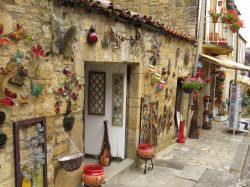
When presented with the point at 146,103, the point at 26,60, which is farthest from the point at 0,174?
the point at 146,103

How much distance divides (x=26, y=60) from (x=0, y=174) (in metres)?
1.27

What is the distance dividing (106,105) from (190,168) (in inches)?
91.2

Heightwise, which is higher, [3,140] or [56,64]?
[56,64]

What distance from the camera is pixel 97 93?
6.39m

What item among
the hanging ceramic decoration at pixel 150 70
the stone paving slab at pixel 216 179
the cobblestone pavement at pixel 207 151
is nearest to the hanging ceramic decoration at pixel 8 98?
the hanging ceramic decoration at pixel 150 70

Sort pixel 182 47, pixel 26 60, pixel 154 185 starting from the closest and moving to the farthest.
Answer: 1. pixel 26 60
2. pixel 154 185
3. pixel 182 47

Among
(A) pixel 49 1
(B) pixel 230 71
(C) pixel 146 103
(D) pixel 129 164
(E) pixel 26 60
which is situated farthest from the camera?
(B) pixel 230 71

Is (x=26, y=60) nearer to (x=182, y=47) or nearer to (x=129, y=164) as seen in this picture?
(x=129, y=164)

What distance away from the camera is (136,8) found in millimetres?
9680

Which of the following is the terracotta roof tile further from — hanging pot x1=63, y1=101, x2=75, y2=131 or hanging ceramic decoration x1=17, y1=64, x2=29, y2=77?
hanging pot x1=63, y1=101, x2=75, y2=131

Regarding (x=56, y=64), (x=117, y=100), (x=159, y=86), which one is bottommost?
(x=117, y=100)

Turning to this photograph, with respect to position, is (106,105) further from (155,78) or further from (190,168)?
(190,168)

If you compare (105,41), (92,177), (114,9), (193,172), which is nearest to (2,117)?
(92,177)

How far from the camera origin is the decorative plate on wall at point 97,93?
632cm
